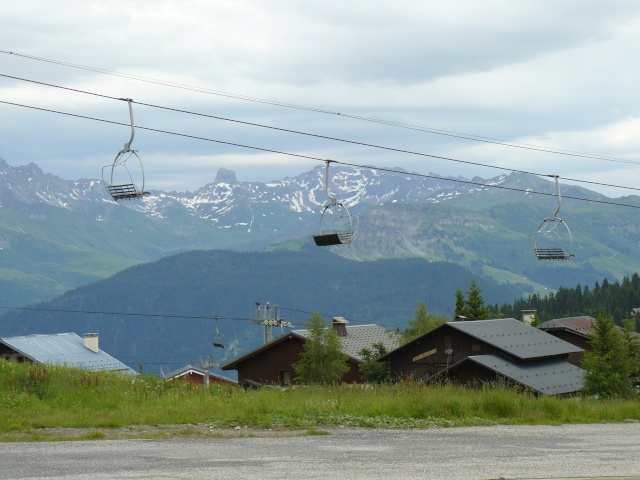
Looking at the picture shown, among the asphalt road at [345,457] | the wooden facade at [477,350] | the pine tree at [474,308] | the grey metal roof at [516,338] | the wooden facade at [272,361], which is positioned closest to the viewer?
the asphalt road at [345,457]

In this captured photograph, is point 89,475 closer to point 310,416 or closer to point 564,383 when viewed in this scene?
point 310,416

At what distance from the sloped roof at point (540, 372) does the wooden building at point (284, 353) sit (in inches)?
1032

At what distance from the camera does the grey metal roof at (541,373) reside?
154ft

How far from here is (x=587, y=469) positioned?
1509cm

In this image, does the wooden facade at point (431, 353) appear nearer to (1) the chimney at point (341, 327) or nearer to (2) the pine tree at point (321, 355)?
(2) the pine tree at point (321, 355)

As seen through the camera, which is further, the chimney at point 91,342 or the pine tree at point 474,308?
the chimney at point 91,342

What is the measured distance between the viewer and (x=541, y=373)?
4962 cm

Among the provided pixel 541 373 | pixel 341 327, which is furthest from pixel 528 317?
pixel 541 373

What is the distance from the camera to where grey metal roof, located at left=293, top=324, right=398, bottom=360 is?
76688mm

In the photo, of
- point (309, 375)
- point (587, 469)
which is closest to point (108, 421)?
point (587, 469)

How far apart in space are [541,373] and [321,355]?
649 inches

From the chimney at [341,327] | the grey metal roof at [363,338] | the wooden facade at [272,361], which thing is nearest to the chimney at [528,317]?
the grey metal roof at [363,338]

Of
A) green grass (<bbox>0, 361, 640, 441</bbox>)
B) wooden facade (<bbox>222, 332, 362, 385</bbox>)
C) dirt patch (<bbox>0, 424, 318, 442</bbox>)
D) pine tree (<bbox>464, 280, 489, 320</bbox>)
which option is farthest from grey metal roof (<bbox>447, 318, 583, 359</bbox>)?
dirt patch (<bbox>0, 424, 318, 442</bbox>)

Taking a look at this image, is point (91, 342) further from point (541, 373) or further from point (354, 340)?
point (541, 373)
